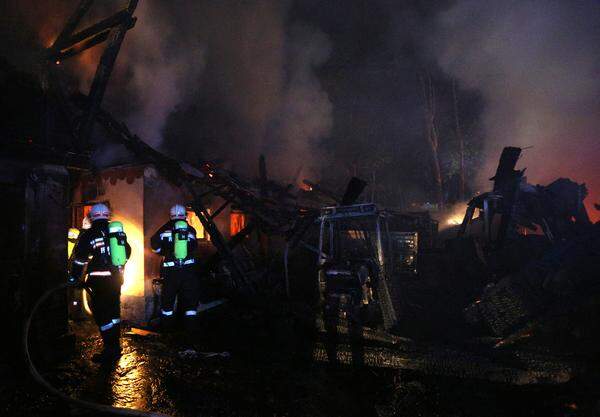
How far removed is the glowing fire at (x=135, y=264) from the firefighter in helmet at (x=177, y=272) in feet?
4.91

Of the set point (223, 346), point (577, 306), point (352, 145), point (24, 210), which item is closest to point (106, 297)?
point (24, 210)

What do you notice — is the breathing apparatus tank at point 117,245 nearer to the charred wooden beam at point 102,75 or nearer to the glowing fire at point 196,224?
the charred wooden beam at point 102,75

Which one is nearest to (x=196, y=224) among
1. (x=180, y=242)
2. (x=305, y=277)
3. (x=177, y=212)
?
(x=305, y=277)

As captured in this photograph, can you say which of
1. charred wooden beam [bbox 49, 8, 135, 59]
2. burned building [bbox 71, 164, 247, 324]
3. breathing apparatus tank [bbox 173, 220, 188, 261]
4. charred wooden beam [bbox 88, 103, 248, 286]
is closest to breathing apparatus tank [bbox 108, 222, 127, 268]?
breathing apparatus tank [bbox 173, 220, 188, 261]

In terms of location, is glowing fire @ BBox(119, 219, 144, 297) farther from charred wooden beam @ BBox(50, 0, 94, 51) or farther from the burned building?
charred wooden beam @ BBox(50, 0, 94, 51)

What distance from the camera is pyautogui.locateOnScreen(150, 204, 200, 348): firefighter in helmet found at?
563 cm

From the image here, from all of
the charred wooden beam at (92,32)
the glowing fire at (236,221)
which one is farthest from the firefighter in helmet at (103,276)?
the glowing fire at (236,221)

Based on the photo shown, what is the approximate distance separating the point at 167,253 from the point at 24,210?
2093 millimetres

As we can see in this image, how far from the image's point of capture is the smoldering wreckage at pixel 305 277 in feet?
14.5

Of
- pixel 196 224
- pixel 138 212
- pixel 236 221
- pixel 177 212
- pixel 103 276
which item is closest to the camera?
pixel 103 276

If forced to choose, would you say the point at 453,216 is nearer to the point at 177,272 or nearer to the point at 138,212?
the point at 138,212

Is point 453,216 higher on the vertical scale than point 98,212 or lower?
higher

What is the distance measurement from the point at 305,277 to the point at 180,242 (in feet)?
16.9

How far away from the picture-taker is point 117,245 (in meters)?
4.96
